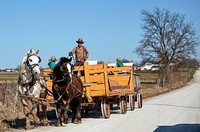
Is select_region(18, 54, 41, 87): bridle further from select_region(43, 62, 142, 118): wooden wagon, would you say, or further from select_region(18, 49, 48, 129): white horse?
select_region(43, 62, 142, 118): wooden wagon

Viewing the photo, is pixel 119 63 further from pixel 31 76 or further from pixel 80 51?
pixel 31 76

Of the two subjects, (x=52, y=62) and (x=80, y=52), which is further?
(x=80, y=52)

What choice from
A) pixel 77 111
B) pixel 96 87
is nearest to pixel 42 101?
pixel 77 111

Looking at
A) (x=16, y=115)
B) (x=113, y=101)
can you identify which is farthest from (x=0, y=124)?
(x=113, y=101)

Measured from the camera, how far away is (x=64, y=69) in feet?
38.6

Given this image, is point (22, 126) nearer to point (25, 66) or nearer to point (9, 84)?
point (25, 66)

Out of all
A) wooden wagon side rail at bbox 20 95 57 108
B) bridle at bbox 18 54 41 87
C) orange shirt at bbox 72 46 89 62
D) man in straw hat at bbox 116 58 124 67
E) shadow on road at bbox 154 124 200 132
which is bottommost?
shadow on road at bbox 154 124 200 132

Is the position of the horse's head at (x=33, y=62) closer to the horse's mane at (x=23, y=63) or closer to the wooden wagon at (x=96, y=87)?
the horse's mane at (x=23, y=63)

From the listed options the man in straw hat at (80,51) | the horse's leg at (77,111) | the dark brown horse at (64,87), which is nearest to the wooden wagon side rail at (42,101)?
the dark brown horse at (64,87)

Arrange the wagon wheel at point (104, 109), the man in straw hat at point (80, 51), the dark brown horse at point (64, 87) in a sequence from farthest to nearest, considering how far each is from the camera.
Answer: the man in straw hat at point (80, 51)
the wagon wheel at point (104, 109)
the dark brown horse at point (64, 87)

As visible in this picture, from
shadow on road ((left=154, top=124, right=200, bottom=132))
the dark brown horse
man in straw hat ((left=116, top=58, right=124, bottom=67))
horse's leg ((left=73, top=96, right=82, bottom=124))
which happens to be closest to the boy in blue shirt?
the dark brown horse

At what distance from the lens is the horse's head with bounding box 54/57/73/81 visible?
461 inches

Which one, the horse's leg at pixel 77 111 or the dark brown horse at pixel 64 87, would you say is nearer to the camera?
the dark brown horse at pixel 64 87

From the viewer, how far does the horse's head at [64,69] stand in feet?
38.4
